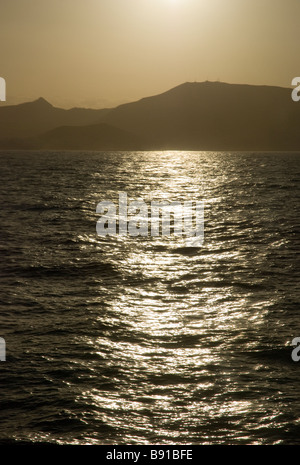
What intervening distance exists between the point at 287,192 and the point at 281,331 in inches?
1941

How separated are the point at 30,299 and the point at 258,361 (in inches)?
352

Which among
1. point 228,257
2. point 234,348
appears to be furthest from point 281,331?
point 228,257

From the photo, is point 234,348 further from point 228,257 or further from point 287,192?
point 287,192

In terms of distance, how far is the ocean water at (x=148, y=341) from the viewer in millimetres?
11516

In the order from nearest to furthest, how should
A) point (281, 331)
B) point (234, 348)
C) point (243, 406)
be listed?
point (243, 406) → point (234, 348) → point (281, 331)

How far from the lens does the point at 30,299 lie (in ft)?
65.2

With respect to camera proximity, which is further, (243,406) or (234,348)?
(234,348)

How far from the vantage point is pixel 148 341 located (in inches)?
620

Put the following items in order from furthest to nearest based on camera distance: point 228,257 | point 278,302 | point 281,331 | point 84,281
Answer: point 228,257
point 84,281
point 278,302
point 281,331

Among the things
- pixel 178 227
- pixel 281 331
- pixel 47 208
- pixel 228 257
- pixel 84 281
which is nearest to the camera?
pixel 281 331

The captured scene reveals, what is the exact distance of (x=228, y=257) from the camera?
2745cm

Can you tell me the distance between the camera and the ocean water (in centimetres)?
1152

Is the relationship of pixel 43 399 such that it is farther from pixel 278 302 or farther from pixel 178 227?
pixel 178 227

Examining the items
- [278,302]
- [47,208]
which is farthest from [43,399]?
[47,208]
